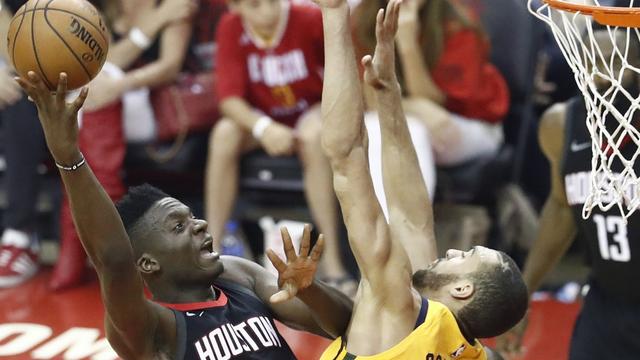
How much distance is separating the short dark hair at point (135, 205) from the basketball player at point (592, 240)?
1489mm

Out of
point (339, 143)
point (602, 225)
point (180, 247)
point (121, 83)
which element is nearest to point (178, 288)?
point (180, 247)

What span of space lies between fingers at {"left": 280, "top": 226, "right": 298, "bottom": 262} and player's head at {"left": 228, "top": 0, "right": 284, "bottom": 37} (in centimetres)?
276

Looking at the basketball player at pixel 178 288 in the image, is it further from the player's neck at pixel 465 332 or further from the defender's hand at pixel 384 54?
the defender's hand at pixel 384 54

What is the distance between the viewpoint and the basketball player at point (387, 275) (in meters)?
3.04

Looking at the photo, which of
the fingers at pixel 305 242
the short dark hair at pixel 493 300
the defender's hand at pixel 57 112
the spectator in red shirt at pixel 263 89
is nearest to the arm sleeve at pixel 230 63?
the spectator in red shirt at pixel 263 89

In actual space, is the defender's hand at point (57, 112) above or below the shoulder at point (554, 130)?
above

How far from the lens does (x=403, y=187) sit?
3572 mm

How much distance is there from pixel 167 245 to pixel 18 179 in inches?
112

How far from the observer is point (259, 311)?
11.2 ft

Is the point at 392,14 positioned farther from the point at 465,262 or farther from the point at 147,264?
the point at 147,264

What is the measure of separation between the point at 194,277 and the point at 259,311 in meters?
0.25

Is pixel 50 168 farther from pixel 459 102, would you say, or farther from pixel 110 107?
pixel 459 102

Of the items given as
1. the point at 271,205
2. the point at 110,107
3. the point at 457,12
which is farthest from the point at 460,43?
the point at 110,107

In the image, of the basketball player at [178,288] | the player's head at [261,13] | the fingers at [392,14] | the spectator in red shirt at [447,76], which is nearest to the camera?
the basketball player at [178,288]
